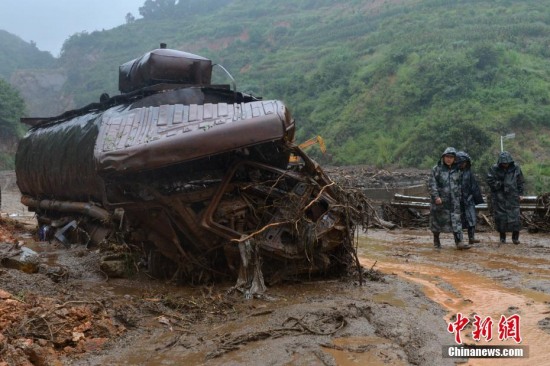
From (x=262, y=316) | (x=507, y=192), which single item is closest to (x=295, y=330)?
(x=262, y=316)

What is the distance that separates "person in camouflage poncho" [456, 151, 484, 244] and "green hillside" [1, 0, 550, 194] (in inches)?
421

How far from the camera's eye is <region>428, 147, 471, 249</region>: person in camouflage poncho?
29.4ft

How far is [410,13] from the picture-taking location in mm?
58031

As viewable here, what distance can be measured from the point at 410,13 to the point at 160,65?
54767 millimetres

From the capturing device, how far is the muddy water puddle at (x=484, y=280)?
13.4 feet

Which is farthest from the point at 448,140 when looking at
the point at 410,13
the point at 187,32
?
the point at 187,32

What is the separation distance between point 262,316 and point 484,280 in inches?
117

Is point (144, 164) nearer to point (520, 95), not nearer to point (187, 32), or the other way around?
point (520, 95)

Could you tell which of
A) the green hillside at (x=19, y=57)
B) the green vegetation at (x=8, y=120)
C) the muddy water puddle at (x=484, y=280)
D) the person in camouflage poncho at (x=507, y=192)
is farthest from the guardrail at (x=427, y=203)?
the green hillside at (x=19, y=57)

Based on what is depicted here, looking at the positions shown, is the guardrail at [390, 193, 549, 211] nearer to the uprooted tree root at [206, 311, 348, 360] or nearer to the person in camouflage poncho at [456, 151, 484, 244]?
the person in camouflage poncho at [456, 151, 484, 244]

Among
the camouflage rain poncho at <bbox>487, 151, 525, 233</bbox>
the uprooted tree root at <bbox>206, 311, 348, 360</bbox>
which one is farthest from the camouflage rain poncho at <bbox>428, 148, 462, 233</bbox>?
the uprooted tree root at <bbox>206, 311, 348, 360</bbox>

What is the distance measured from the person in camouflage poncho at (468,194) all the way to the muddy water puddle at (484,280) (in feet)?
1.44

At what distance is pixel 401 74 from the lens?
1558 inches

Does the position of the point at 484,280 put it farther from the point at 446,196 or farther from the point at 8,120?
the point at 8,120
